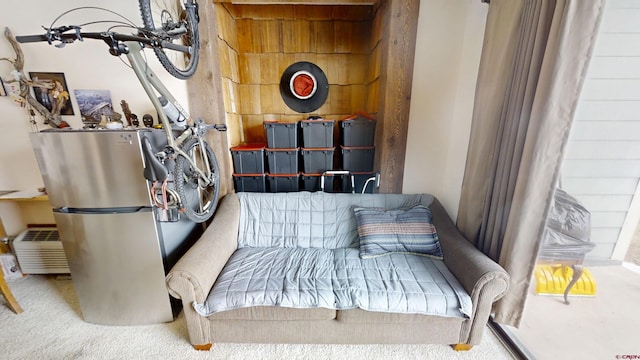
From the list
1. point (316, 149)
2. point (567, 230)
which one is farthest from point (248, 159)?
point (567, 230)

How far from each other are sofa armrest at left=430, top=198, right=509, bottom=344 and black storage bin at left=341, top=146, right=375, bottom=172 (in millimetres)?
963

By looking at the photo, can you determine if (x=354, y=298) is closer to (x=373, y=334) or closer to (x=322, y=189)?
(x=373, y=334)

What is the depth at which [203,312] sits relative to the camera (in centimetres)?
131

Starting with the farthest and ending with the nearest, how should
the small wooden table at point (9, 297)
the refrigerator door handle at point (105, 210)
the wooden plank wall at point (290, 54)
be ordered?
the wooden plank wall at point (290, 54)
the small wooden table at point (9, 297)
the refrigerator door handle at point (105, 210)

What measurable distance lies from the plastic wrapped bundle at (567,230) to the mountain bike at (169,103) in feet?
7.23

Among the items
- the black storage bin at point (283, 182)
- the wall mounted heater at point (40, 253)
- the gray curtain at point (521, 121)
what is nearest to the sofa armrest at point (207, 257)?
the black storage bin at point (283, 182)

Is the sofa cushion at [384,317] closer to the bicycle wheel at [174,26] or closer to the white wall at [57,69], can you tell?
the bicycle wheel at [174,26]

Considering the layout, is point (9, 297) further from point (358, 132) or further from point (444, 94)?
point (444, 94)

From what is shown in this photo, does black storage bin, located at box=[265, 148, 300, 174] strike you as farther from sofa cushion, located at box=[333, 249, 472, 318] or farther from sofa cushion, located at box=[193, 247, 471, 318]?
sofa cushion, located at box=[333, 249, 472, 318]

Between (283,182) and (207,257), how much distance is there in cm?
99

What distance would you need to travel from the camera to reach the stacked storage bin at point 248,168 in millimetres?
2137

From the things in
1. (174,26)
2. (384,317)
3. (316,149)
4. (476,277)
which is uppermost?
(174,26)

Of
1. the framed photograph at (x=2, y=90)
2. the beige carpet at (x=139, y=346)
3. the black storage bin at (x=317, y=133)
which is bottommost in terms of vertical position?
the beige carpet at (x=139, y=346)

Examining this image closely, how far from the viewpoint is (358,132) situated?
213 centimetres
